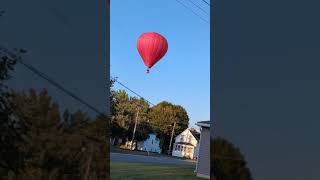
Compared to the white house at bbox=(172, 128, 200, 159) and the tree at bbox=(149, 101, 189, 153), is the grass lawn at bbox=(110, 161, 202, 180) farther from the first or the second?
the white house at bbox=(172, 128, 200, 159)

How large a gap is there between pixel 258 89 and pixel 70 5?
1.08 m

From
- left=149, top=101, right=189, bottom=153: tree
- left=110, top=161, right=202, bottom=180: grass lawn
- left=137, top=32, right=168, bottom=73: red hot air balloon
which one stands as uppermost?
left=149, top=101, right=189, bottom=153: tree

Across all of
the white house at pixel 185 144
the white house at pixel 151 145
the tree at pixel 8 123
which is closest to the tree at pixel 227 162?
the tree at pixel 8 123

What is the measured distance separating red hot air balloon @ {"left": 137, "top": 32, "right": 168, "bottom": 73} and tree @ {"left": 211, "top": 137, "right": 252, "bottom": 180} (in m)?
5.68

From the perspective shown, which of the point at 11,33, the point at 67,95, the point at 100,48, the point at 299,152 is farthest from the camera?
the point at 299,152

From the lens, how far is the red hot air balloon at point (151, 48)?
27.2 feet

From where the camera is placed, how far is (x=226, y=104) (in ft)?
8.10

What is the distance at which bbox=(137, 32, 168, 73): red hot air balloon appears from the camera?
8292mm

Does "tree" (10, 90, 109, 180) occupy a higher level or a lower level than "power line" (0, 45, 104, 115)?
lower

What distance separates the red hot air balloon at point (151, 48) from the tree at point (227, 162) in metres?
5.68

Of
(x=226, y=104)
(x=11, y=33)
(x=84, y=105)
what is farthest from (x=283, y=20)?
(x=11, y=33)

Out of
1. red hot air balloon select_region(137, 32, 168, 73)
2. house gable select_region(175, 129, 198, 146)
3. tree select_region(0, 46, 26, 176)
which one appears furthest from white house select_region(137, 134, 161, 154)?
tree select_region(0, 46, 26, 176)

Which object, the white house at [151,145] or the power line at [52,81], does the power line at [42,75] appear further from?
the white house at [151,145]

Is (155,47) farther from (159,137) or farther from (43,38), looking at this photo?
(159,137)
